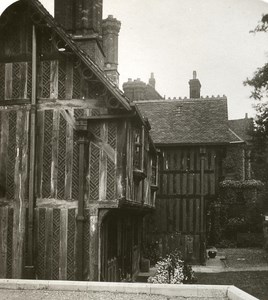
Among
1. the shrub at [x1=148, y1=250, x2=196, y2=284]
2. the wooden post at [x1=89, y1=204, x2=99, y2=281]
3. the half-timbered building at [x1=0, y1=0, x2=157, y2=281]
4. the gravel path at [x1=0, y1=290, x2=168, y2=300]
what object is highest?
the half-timbered building at [x1=0, y1=0, x2=157, y2=281]

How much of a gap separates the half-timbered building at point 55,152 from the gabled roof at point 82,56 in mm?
20

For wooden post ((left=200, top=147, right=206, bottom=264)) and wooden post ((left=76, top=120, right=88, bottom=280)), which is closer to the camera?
wooden post ((left=76, top=120, right=88, bottom=280))

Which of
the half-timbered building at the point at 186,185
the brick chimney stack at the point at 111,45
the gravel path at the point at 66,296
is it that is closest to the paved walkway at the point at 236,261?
the half-timbered building at the point at 186,185

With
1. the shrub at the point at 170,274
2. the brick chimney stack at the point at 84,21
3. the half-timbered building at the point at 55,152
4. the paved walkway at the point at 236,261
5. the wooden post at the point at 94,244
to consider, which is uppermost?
the brick chimney stack at the point at 84,21

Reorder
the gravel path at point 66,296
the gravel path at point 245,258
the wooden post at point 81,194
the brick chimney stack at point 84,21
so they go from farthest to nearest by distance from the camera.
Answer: the gravel path at point 245,258 < the brick chimney stack at point 84,21 < the wooden post at point 81,194 < the gravel path at point 66,296

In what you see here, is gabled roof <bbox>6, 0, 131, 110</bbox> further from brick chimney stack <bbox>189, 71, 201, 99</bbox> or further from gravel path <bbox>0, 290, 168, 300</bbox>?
brick chimney stack <bbox>189, 71, 201, 99</bbox>

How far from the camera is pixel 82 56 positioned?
9336 millimetres

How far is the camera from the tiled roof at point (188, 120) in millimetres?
18266

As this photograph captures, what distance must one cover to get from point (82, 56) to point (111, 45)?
25.4ft

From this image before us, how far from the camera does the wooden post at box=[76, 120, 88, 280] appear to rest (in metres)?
9.38

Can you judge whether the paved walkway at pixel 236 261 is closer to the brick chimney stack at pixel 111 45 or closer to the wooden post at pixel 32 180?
the brick chimney stack at pixel 111 45

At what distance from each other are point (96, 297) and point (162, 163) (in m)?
11.3

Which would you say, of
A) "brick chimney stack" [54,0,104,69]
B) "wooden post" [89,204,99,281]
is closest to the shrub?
"wooden post" [89,204,99,281]

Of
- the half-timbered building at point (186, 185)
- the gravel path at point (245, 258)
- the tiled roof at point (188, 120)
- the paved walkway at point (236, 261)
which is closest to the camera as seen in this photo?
the paved walkway at point (236, 261)
